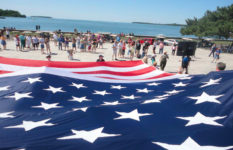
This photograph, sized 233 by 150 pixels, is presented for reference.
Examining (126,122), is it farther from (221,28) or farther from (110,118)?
(221,28)

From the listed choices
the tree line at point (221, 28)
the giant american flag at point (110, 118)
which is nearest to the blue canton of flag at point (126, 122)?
the giant american flag at point (110, 118)

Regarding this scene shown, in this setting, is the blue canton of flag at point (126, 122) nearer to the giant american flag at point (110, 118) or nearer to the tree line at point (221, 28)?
the giant american flag at point (110, 118)

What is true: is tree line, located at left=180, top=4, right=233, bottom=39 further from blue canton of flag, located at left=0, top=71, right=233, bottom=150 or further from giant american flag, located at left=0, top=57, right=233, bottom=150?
blue canton of flag, located at left=0, top=71, right=233, bottom=150

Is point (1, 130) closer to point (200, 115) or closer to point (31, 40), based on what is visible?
point (200, 115)

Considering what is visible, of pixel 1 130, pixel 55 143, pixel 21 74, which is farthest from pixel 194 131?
pixel 21 74

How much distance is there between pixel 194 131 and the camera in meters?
2.70

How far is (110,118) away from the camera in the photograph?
320cm

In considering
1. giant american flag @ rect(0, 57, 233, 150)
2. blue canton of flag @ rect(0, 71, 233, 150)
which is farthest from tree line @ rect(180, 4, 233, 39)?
blue canton of flag @ rect(0, 71, 233, 150)

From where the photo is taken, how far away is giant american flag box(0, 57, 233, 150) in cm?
256

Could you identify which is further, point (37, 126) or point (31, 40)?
point (31, 40)

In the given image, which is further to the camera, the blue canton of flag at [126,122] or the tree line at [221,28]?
the tree line at [221,28]

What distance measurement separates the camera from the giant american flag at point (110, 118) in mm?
2559

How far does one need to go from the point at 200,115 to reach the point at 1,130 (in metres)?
3.40

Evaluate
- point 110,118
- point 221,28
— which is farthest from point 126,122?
point 221,28
